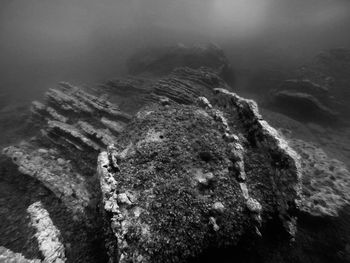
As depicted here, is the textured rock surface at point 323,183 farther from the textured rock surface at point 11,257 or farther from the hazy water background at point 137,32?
the hazy water background at point 137,32

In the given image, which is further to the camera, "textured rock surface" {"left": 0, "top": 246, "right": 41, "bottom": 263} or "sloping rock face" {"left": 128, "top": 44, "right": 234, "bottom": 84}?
"sloping rock face" {"left": 128, "top": 44, "right": 234, "bottom": 84}

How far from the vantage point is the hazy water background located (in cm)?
3903

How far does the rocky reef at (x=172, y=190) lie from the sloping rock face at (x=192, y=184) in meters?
0.04

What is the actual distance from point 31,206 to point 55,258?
3930 millimetres

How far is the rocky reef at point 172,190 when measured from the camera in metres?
6.90

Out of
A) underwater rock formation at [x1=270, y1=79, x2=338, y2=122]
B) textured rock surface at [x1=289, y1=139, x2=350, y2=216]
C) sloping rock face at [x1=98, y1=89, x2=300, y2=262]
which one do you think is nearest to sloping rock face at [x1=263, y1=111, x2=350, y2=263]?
textured rock surface at [x1=289, y1=139, x2=350, y2=216]

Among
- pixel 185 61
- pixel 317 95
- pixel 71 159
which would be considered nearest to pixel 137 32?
pixel 185 61

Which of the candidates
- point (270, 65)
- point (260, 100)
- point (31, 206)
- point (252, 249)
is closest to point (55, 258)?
point (31, 206)

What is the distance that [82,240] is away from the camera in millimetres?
8094

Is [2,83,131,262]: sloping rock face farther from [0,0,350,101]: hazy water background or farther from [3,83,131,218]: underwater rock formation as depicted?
[0,0,350,101]: hazy water background

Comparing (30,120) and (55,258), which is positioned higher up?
(55,258)

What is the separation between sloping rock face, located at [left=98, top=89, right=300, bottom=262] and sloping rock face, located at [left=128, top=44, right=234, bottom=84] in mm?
21416

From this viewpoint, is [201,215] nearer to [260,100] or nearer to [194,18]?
[260,100]

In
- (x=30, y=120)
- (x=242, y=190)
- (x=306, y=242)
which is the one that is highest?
(x=242, y=190)
